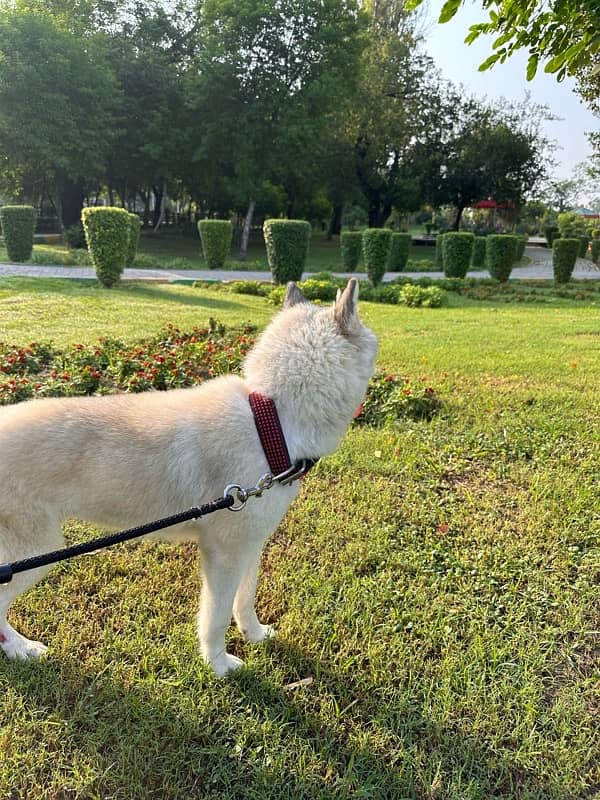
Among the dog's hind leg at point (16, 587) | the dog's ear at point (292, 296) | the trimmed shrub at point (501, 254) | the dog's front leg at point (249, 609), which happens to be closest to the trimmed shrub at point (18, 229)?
the trimmed shrub at point (501, 254)

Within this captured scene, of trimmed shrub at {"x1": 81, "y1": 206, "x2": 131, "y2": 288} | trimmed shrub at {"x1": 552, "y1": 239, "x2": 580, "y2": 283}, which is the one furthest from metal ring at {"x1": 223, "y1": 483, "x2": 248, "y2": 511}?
trimmed shrub at {"x1": 552, "y1": 239, "x2": 580, "y2": 283}

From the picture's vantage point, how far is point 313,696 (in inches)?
86.8

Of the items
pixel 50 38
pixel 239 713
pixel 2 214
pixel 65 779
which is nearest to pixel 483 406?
pixel 239 713

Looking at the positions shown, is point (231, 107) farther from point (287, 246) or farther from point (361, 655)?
point (361, 655)

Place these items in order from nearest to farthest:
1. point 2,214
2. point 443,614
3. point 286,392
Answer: point 286,392
point 443,614
point 2,214

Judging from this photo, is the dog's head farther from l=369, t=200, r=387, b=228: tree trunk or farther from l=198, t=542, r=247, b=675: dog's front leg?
l=369, t=200, r=387, b=228: tree trunk

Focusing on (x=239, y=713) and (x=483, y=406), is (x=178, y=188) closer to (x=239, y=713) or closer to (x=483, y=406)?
(x=483, y=406)

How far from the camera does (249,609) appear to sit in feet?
8.11

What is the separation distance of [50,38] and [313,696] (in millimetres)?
33025

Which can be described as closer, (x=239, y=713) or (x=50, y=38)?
(x=239, y=713)

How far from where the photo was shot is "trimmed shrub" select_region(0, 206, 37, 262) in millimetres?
18172

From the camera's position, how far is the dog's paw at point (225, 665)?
2279mm

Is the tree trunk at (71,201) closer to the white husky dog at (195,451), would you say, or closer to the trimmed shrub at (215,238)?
the trimmed shrub at (215,238)

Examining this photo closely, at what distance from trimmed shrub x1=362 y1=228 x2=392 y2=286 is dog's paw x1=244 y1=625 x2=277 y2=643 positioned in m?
15.8
